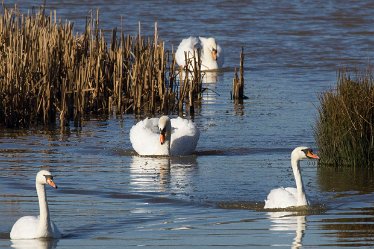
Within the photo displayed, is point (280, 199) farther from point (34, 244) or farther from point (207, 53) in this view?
point (207, 53)

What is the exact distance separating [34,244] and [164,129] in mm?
5059

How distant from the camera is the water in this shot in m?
9.80

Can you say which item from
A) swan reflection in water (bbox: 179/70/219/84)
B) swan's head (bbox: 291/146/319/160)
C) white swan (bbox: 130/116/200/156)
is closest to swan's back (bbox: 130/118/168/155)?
white swan (bbox: 130/116/200/156)

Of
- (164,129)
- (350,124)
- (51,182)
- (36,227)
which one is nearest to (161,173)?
(164,129)

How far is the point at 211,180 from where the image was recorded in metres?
12.6

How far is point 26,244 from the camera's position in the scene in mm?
9742

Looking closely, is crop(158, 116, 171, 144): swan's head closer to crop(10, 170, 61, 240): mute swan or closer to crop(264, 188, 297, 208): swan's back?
crop(264, 188, 297, 208): swan's back

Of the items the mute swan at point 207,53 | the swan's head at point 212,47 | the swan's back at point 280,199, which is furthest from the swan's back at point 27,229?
the swan's head at point 212,47

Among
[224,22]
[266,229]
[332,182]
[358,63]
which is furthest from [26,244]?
[224,22]

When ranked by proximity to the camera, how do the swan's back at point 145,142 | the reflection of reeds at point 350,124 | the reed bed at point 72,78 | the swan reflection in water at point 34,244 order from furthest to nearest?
the reed bed at point 72,78 < the swan's back at point 145,142 < the reflection of reeds at point 350,124 < the swan reflection in water at point 34,244

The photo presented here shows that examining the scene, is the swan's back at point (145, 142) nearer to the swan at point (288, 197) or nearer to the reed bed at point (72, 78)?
the reed bed at point (72, 78)

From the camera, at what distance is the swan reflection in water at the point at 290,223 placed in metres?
9.64

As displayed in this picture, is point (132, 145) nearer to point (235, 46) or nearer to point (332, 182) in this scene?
point (332, 182)

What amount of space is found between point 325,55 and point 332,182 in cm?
1264
